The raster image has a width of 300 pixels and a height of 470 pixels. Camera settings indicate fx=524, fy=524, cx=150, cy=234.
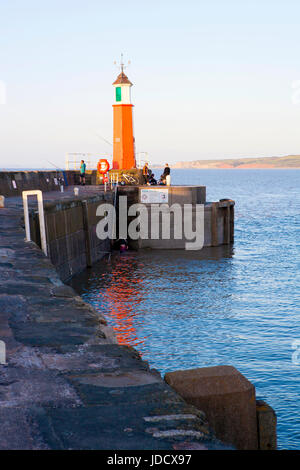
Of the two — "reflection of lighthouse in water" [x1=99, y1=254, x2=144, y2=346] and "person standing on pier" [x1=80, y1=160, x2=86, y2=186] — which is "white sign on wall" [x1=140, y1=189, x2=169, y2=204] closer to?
"reflection of lighthouse in water" [x1=99, y1=254, x2=144, y2=346]

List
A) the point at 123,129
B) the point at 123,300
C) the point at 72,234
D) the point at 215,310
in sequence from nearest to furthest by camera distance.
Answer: the point at 215,310 → the point at 123,300 → the point at 72,234 → the point at 123,129

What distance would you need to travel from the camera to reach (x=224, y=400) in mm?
4148

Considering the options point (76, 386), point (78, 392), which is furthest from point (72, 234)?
point (78, 392)

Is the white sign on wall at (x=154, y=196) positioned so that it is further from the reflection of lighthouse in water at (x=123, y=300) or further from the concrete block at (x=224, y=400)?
the concrete block at (x=224, y=400)

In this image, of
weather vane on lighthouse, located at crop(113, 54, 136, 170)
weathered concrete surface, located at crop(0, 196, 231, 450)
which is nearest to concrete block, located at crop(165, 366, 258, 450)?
weathered concrete surface, located at crop(0, 196, 231, 450)

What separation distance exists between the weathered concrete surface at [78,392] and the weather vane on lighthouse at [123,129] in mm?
34209

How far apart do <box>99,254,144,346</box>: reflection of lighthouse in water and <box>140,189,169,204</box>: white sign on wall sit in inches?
193

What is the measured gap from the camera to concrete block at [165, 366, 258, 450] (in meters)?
4.15

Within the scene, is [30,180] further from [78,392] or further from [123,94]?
[78,392]

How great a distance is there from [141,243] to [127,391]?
85.1 feet

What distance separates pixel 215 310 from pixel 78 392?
43.8 ft

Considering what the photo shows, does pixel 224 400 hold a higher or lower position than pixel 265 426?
higher

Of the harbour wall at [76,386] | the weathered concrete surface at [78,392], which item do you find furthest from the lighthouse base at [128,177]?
the weathered concrete surface at [78,392]

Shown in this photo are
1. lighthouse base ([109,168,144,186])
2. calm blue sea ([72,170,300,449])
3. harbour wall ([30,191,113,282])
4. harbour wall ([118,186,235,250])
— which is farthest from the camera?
lighthouse base ([109,168,144,186])
